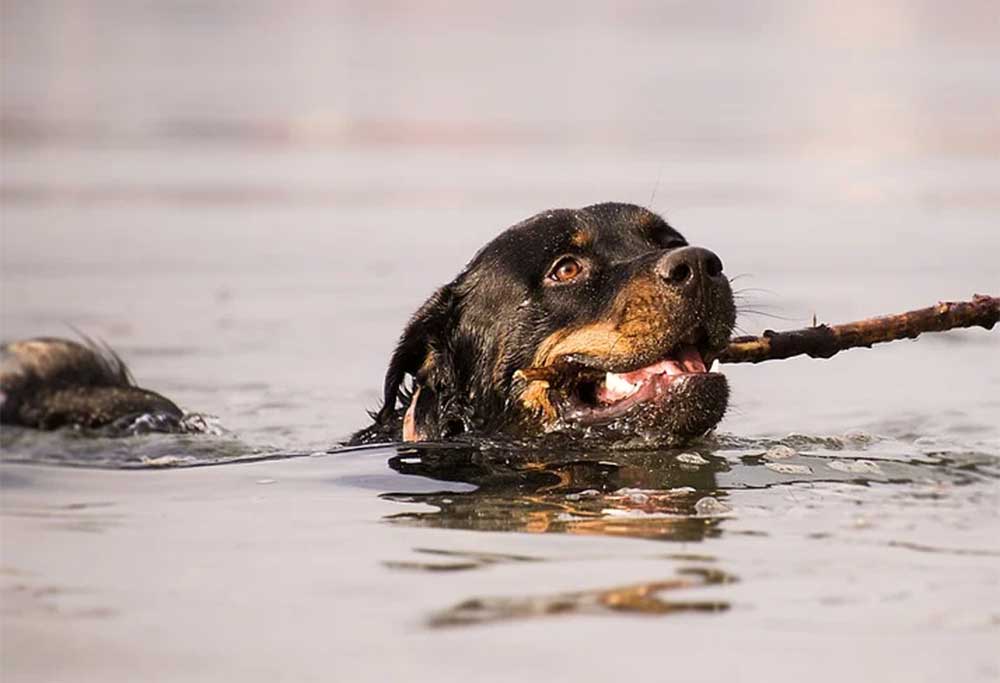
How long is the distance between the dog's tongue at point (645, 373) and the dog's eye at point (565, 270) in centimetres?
43

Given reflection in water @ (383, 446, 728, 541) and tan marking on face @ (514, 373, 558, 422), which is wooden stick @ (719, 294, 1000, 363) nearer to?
reflection in water @ (383, 446, 728, 541)

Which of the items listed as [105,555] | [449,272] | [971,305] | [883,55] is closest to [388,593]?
[105,555]

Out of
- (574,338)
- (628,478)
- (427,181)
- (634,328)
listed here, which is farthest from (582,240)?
(427,181)

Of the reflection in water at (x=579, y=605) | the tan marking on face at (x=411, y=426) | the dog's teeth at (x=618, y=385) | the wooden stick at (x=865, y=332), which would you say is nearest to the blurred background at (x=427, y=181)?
the tan marking on face at (x=411, y=426)

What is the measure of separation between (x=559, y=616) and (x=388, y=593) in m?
0.54

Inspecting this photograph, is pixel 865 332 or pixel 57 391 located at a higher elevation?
pixel 865 332

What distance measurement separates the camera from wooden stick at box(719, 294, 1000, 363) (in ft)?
24.4

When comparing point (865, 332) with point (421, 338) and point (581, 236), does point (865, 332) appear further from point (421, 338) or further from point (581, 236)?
point (421, 338)

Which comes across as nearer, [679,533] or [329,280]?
[679,533]

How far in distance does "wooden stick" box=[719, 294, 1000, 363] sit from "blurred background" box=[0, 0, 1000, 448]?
5.01 feet

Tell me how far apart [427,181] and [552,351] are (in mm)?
9402

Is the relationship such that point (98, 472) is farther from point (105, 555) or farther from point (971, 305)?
point (971, 305)

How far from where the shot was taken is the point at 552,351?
25.0ft

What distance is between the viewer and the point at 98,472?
7289 millimetres
